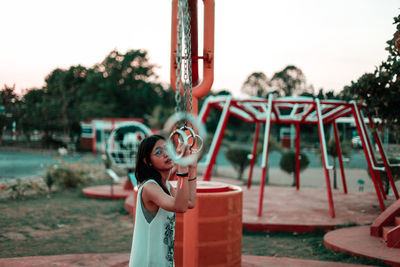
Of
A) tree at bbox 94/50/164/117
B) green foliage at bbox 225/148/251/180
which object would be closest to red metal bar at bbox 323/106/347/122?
green foliage at bbox 225/148/251/180

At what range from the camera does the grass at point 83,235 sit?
5.57 meters

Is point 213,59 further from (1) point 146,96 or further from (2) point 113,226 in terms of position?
(1) point 146,96

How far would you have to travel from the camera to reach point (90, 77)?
3994 cm

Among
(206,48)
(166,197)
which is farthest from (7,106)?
(166,197)

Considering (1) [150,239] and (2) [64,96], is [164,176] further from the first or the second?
(2) [64,96]

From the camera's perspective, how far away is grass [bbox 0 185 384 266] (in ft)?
18.3

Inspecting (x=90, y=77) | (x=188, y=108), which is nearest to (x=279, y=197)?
(x=188, y=108)

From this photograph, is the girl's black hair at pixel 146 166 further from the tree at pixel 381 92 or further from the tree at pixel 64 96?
the tree at pixel 64 96

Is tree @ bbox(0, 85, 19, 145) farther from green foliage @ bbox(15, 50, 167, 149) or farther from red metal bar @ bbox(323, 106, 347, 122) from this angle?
green foliage @ bbox(15, 50, 167, 149)

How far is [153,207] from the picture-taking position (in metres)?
2.29

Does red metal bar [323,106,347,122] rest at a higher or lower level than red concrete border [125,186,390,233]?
higher

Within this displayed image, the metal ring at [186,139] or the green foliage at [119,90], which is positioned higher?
the green foliage at [119,90]

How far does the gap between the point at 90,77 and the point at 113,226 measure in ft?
113

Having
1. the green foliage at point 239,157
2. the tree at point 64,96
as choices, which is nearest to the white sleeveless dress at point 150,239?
the green foliage at point 239,157
